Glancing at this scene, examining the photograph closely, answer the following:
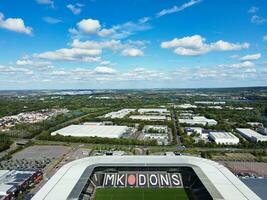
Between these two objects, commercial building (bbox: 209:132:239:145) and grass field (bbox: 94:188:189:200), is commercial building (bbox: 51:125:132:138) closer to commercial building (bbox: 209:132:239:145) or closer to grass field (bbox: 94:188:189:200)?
commercial building (bbox: 209:132:239:145)

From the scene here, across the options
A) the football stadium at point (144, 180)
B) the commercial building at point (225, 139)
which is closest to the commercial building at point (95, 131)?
the commercial building at point (225, 139)

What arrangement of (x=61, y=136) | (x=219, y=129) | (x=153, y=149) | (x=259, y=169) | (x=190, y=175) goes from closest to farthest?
(x=190, y=175), (x=259, y=169), (x=153, y=149), (x=61, y=136), (x=219, y=129)

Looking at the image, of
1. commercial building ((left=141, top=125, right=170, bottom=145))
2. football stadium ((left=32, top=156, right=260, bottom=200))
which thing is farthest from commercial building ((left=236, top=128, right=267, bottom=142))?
football stadium ((left=32, top=156, right=260, bottom=200))

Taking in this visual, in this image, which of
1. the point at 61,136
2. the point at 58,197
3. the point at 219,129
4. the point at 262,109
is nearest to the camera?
the point at 58,197

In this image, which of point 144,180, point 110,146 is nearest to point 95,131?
point 110,146

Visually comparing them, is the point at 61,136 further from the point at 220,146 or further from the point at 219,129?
the point at 219,129

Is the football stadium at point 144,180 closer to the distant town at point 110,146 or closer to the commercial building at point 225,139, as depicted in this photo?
the distant town at point 110,146

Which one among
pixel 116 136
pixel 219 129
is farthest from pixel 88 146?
pixel 219 129
